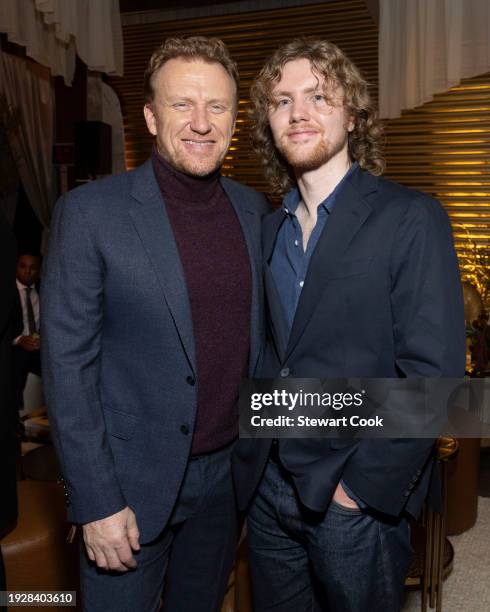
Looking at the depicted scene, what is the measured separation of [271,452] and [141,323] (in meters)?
0.46

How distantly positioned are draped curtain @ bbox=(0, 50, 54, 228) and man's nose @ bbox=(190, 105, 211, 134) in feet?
20.6

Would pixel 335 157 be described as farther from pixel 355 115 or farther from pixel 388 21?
pixel 388 21

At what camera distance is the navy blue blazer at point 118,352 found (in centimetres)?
Result: 141

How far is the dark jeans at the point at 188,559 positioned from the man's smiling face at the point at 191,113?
0.73 m

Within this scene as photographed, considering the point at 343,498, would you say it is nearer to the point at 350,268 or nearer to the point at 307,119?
the point at 350,268

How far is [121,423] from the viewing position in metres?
1.49

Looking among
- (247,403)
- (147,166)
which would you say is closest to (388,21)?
(147,166)

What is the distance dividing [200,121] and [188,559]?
110cm

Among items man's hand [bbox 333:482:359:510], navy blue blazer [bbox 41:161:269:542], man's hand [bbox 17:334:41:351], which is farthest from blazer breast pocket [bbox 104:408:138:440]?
man's hand [bbox 17:334:41:351]

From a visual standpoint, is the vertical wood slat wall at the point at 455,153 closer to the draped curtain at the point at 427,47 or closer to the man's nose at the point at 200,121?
the draped curtain at the point at 427,47

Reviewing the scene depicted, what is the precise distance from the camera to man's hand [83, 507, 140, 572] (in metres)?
1.43

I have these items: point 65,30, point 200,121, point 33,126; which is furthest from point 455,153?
point 200,121

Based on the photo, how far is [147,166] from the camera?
1.58 m

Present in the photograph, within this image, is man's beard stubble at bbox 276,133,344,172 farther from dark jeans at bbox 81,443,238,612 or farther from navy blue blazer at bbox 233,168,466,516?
dark jeans at bbox 81,443,238,612
